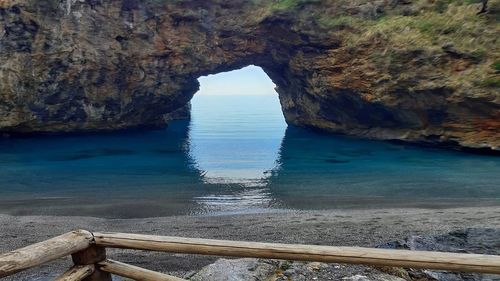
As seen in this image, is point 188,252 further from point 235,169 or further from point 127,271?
point 235,169

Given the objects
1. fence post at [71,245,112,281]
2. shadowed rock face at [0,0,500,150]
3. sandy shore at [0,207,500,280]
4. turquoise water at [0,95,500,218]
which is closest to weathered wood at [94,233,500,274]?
fence post at [71,245,112,281]

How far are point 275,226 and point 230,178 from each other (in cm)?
978

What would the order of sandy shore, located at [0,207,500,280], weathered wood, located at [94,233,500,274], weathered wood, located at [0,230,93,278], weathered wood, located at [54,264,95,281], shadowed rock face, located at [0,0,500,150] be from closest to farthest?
weathered wood, located at [94,233,500,274]
weathered wood, located at [0,230,93,278]
weathered wood, located at [54,264,95,281]
sandy shore, located at [0,207,500,280]
shadowed rock face, located at [0,0,500,150]

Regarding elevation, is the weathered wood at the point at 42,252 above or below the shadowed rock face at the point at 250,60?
below

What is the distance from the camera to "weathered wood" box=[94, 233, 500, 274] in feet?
11.9

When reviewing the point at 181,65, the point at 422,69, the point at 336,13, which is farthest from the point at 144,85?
the point at 422,69

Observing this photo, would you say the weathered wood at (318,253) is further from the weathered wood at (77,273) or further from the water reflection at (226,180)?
the water reflection at (226,180)

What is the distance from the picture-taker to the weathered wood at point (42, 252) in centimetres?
383

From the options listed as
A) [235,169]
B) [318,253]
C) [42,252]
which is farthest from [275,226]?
[235,169]

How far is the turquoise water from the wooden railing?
10.3 metres

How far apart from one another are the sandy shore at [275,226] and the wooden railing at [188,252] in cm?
473

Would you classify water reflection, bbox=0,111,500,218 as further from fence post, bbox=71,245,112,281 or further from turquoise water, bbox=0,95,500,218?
fence post, bbox=71,245,112,281

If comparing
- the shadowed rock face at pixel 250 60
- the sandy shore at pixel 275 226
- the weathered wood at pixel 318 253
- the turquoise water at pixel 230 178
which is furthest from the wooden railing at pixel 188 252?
the shadowed rock face at pixel 250 60

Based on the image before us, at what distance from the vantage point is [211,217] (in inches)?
573
